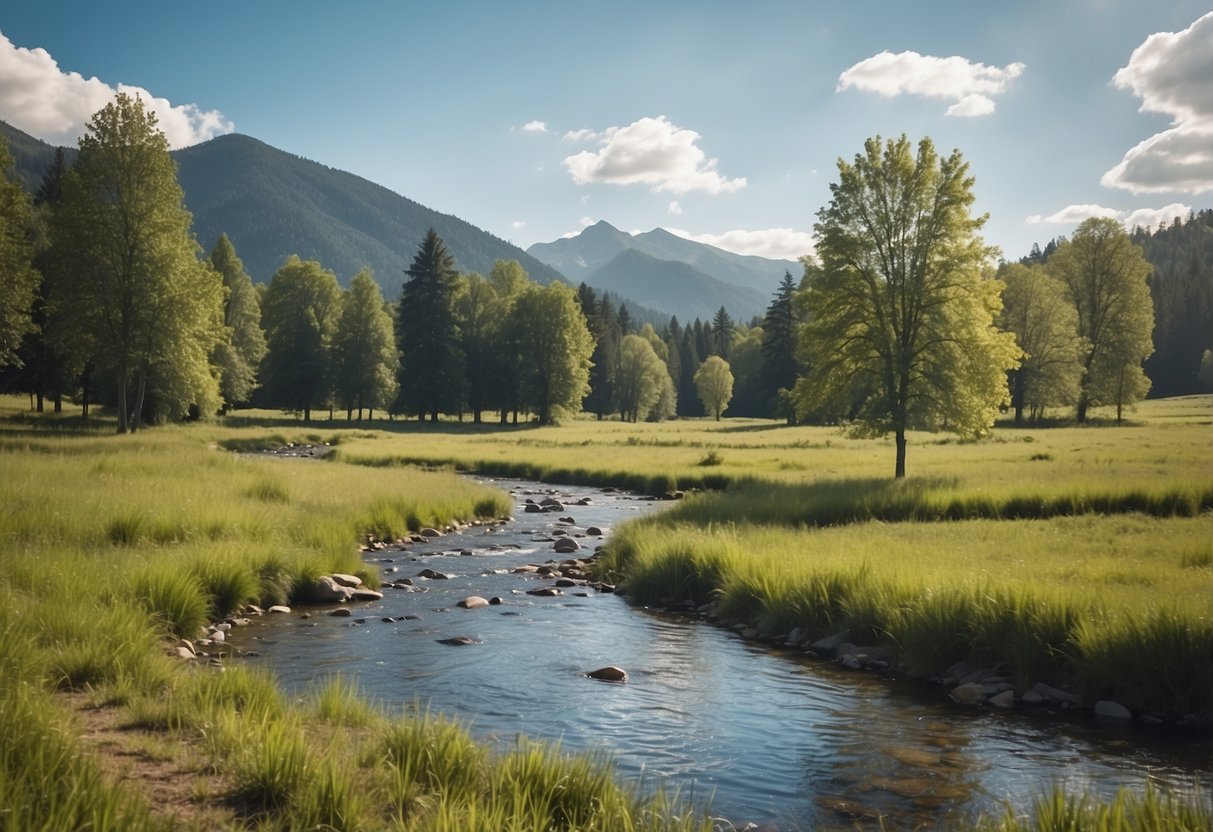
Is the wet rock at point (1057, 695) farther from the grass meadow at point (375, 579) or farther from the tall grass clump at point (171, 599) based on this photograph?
the tall grass clump at point (171, 599)

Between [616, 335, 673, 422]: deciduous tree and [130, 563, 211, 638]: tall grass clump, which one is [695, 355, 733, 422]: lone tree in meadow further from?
[130, 563, 211, 638]: tall grass clump

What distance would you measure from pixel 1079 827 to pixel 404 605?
12240mm

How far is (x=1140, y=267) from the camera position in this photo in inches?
2744

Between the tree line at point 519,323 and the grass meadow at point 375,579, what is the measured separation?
19.5ft

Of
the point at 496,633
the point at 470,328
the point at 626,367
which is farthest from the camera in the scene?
the point at 626,367

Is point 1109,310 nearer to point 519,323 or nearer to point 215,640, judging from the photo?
point 519,323

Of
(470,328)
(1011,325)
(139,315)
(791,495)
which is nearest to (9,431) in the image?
(139,315)

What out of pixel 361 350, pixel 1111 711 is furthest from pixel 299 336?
pixel 1111 711

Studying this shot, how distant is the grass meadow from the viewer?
18.5 ft

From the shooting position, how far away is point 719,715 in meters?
10.0

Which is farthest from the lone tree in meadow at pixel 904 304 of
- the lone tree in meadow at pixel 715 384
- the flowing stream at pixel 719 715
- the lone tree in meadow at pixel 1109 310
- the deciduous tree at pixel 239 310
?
the lone tree in meadow at pixel 715 384

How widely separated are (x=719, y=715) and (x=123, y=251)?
4204 cm

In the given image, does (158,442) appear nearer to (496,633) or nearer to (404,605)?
(404,605)

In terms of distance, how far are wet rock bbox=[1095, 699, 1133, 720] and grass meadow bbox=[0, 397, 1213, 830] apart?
0.72ft
